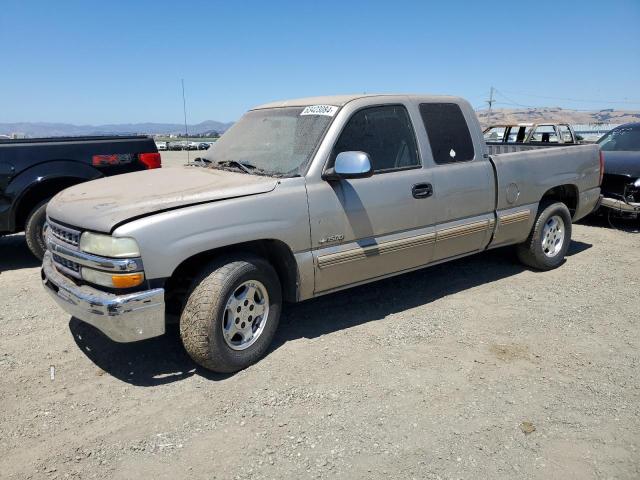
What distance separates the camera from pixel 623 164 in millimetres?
8289

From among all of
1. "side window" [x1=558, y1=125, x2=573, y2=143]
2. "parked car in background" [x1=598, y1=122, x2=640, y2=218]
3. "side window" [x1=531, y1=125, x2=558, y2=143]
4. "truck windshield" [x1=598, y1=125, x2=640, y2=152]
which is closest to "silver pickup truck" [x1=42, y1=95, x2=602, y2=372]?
"parked car in background" [x1=598, y1=122, x2=640, y2=218]

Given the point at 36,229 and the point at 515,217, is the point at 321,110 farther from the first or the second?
the point at 36,229

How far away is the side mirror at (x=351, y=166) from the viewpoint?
3.71 metres

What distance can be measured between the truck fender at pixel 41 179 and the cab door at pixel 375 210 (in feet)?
12.2

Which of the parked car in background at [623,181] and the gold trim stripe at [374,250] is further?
the parked car in background at [623,181]

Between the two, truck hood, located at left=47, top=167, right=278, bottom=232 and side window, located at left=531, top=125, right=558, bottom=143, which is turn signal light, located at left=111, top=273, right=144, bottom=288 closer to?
truck hood, located at left=47, top=167, right=278, bottom=232

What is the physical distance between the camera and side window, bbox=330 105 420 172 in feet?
13.4

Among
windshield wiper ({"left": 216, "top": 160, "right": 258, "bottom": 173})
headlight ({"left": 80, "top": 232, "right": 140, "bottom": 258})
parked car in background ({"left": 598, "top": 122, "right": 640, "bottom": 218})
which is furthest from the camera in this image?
parked car in background ({"left": 598, "top": 122, "right": 640, "bottom": 218})

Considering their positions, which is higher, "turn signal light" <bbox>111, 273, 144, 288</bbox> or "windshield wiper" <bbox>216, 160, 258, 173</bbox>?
"windshield wiper" <bbox>216, 160, 258, 173</bbox>

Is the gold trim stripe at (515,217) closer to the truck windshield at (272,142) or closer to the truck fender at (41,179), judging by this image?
the truck windshield at (272,142)

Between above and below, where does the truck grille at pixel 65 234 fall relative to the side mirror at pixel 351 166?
below

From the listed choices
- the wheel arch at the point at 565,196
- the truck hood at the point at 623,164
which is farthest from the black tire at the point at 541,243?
the truck hood at the point at 623,164

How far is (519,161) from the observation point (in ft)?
17.3

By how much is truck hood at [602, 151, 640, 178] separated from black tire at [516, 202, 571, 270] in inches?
109
